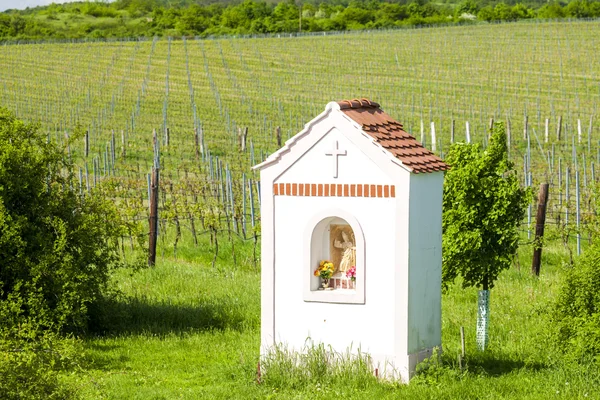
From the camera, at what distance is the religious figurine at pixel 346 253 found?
10805 mm

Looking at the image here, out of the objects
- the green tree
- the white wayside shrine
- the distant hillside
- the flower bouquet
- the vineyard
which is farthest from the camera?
the distant hillside

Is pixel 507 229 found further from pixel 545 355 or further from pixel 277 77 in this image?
pixel 277 77

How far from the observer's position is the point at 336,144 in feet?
34.1

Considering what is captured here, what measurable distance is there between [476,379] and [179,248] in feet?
35.3

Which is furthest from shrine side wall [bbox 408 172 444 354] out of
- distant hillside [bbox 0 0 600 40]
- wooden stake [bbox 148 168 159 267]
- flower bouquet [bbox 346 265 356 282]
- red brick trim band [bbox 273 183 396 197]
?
distant hillside [bbox 0 0 600 40]

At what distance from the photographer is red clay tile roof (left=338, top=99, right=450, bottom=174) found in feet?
34.1

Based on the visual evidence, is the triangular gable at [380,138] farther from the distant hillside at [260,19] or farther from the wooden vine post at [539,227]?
the distant hillside at [260,19]

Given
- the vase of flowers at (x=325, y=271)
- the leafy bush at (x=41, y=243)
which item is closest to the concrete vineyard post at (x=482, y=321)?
the vase of flowers at (x=325, y=271)

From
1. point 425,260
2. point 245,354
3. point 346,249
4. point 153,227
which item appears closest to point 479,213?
point 425,260

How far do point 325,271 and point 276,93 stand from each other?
42.2m

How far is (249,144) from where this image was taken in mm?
39094

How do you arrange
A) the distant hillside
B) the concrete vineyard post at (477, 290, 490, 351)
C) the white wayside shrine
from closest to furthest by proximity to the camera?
the white wayside shrine, the concrete vineyard post at (477, 290, 490, 351), the distant hillside

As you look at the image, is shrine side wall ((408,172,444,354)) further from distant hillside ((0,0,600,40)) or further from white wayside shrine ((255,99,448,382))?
distant hillside ((0,0,600,40))

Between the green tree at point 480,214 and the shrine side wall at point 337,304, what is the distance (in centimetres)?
163
